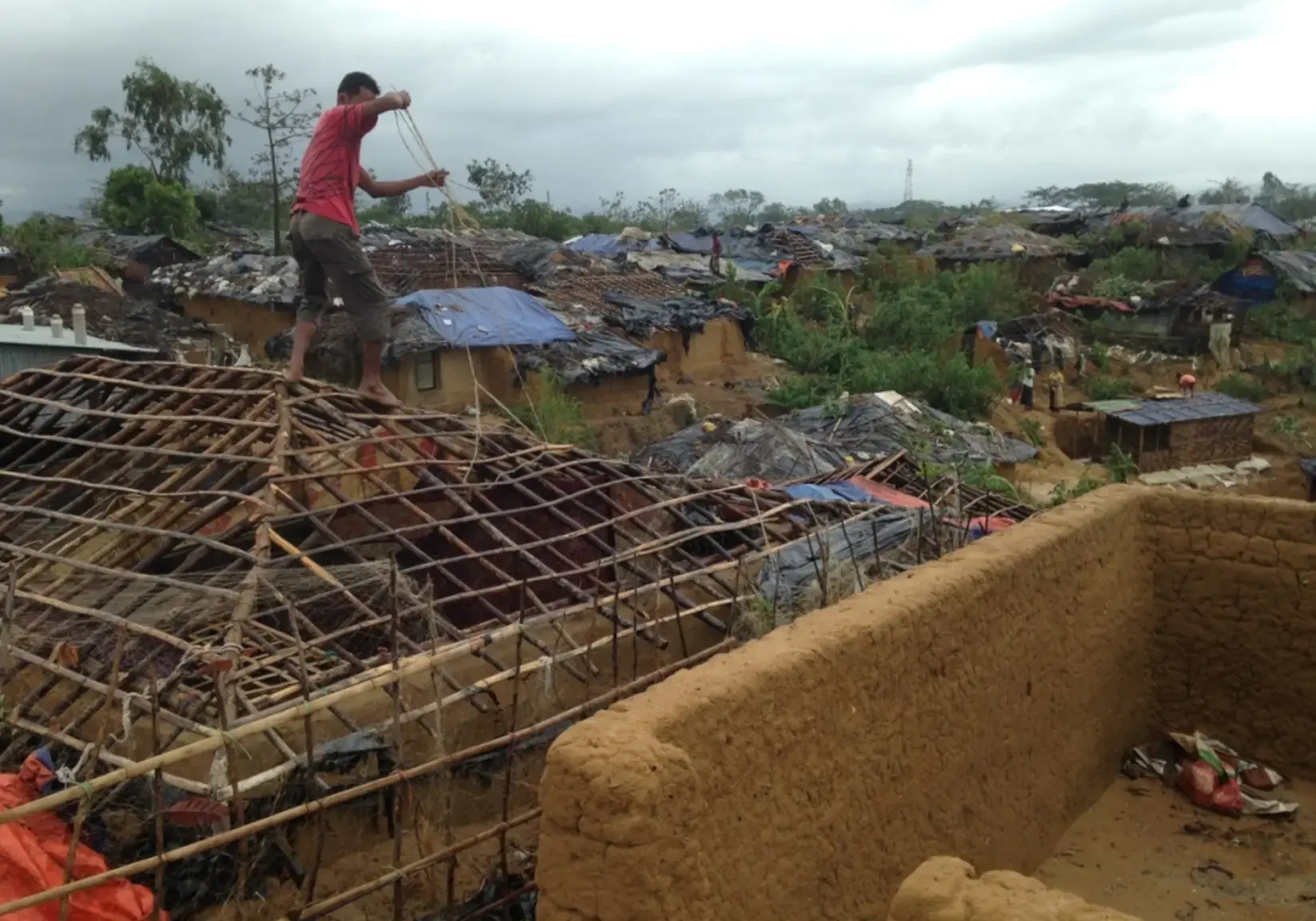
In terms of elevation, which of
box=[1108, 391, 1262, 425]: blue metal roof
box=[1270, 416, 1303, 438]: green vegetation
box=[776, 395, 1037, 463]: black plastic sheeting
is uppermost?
box=[776, 395, 1037, 463]: black plastic sheeting

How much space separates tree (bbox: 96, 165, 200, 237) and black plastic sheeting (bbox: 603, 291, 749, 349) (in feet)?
56.7

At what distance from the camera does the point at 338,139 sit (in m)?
6.78

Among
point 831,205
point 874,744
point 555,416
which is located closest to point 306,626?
point 874,744

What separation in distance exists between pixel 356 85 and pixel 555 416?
10948mm

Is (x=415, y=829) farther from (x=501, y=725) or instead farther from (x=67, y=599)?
(x=67, y=599)

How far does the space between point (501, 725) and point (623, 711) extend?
79.7 inches

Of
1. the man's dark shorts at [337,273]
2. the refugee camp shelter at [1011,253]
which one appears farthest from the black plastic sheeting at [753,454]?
the refugee camp shelter at [1011,253]

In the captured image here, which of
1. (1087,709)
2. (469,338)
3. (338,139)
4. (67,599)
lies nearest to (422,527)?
(67,599)

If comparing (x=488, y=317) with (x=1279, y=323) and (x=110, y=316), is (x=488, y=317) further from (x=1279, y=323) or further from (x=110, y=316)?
(x=1279, y=323)

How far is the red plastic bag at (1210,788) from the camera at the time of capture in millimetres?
6066

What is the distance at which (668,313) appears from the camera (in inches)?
966

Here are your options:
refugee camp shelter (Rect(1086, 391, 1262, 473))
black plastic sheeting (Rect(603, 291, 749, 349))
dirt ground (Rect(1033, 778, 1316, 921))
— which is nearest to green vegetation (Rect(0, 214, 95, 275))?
black plastic sheeting (Rect(603, 291, 749, 349))

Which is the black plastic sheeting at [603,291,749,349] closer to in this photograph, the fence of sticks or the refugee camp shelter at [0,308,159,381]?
the refugee camp shelter at [0,308,159,381]

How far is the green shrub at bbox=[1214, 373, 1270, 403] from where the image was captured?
25.8 meters
